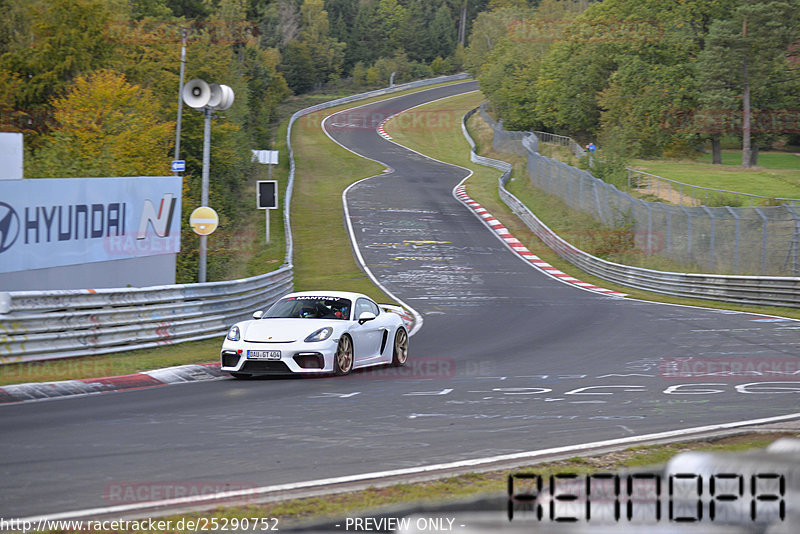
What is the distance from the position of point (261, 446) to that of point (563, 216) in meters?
36.9

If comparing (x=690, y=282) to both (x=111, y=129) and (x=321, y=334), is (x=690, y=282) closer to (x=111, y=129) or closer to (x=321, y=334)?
(x=321, y=334)

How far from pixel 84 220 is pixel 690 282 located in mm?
20045

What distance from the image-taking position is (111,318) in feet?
49.3

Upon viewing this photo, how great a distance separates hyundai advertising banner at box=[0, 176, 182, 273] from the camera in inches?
572

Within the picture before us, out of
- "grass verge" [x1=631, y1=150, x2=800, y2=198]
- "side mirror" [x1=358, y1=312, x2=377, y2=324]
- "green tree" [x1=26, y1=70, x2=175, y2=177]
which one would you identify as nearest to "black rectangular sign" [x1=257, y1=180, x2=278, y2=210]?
"green tree" [x1=26, y1=70, x2=175, y2=177]

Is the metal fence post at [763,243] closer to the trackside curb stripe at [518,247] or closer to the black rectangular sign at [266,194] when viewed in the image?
the trackside curb stripe at [518,247]

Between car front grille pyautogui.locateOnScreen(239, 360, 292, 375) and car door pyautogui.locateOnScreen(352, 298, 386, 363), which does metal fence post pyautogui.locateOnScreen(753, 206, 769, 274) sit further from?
car front grille pyautogui.locateOnScreen(239, 360, 292, 375)

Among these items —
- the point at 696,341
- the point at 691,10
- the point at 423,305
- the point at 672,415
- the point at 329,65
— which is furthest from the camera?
the point at 329,65

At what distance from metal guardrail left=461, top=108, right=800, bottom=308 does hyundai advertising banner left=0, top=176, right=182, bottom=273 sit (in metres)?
17.1

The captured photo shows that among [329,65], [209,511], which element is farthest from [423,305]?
[329,65]

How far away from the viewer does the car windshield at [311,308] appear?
47.4ft

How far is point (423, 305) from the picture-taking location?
26.9 m

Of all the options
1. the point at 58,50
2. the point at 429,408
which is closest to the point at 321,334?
the point at 429,408

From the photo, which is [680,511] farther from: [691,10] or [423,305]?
[691,10]
